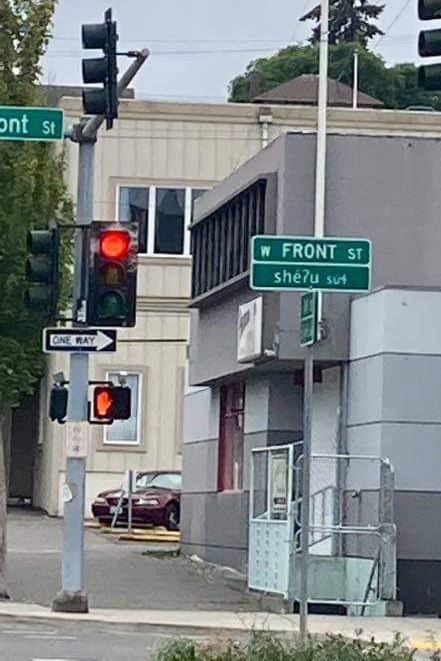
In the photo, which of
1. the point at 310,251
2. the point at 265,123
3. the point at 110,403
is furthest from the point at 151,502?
the point at 310,251

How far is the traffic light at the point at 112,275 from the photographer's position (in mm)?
18734

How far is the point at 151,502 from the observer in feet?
123

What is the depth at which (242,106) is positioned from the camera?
40.4m

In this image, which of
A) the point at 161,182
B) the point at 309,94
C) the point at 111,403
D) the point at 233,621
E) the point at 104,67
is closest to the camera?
the point at 104,67

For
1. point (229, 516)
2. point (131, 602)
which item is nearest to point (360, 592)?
point (131, 602)

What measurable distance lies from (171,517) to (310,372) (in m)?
24.4

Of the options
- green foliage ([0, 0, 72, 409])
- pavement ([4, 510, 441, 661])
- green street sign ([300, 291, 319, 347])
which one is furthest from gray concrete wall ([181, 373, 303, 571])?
green street sign ([300, 291, 319, 347])

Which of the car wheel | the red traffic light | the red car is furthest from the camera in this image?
the car wheel

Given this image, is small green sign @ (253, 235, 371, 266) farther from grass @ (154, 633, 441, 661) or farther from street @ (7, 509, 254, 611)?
street @ (7, 509, 254, 611)

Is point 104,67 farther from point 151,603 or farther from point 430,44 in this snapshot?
point 151,603

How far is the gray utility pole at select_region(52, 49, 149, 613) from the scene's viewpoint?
1997cm

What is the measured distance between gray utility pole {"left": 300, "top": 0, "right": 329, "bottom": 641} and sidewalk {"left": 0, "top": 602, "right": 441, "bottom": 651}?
10.7ft

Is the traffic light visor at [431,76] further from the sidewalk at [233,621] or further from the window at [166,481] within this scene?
the window at [166,481]

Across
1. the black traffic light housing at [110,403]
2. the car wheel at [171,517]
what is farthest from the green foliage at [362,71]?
the black traffic light housing at [110,403]
